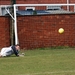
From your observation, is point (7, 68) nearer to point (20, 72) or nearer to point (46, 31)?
point (20, 72)

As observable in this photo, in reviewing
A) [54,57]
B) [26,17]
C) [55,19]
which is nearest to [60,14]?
[55,19]

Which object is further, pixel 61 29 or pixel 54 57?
pixel 61 29

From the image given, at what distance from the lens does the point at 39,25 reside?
23094 mm

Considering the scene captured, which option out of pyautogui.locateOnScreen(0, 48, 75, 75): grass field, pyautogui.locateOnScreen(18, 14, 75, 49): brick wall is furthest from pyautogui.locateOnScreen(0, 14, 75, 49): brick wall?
pyautogui.locateOnScreen(0, 48, 75, 75): grass field

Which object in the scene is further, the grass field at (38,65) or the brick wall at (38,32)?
the brick wall at (38,32)

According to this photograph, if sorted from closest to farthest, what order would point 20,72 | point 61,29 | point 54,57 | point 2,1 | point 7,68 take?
point 20,72
point 7,68
point 54,57
point 61,29
point 2,1

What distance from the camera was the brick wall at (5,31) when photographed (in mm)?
22875

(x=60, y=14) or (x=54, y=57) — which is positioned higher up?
(x=60, y=14)

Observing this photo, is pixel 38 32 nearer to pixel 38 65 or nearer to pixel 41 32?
pixel 41 32

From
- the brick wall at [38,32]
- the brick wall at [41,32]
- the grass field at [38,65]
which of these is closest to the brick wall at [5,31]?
the brick wall at [38,32]

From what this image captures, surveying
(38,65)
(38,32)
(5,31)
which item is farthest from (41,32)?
(38,65)

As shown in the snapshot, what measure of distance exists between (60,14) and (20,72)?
10.6 metres

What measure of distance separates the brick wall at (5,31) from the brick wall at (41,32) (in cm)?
66

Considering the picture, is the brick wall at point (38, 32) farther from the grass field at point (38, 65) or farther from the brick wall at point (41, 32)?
→ the grass field at point (38, 65)
